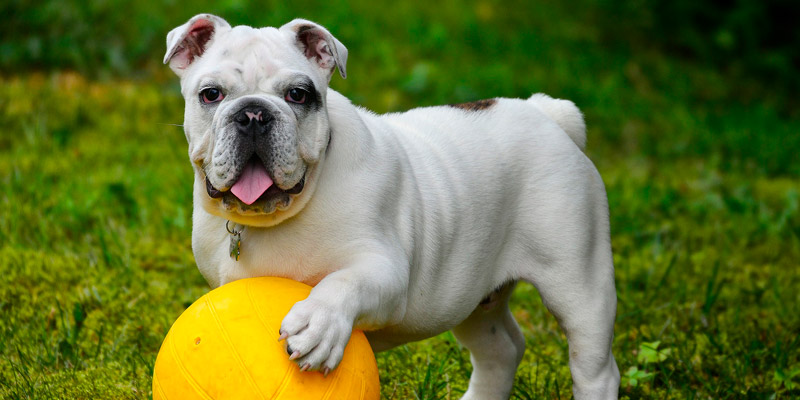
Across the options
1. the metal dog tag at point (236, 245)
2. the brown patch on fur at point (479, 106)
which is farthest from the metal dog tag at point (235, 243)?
the brown patch on fur at point (479, 106)

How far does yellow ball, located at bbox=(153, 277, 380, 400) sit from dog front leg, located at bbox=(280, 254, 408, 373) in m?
0.10

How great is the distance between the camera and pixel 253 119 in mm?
3416

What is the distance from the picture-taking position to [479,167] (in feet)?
14.0

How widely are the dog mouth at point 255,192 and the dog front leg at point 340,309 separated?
363 millimetres

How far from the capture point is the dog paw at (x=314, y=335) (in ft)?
10.5

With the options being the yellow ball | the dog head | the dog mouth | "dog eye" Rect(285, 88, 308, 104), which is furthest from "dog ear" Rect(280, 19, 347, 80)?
the yellow ball

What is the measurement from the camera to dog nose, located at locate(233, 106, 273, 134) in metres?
3.42

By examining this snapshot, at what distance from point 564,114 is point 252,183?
195cm

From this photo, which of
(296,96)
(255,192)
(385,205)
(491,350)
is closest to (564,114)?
(491,350)

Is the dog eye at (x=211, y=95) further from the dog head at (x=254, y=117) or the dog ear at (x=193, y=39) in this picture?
the dog ear at (x=193, y=39)

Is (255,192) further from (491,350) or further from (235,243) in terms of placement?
(491,350)

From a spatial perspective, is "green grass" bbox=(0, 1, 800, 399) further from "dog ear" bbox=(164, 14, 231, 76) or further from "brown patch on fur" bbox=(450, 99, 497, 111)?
"dog ear" bbox=(164, 14, 231, 76)

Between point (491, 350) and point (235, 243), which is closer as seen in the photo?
point (235, 243)

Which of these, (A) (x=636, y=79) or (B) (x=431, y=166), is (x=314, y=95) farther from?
(A) (x=636, y=79)
